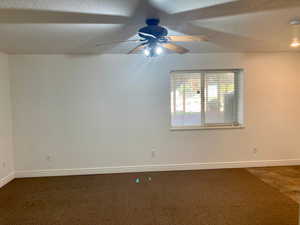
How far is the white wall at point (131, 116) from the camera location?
147 inches

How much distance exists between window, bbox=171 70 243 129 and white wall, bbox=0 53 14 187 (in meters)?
2.99

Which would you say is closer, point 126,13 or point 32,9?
point 32,9

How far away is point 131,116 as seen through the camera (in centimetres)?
388

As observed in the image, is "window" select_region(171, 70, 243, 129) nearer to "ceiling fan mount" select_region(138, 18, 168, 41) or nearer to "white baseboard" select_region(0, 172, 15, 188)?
"ceiling fan mount" select_region(138, 18, 168, 41)

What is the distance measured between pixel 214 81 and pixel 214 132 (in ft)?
3.33

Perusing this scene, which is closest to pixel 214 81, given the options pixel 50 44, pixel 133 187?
pixel 133 187

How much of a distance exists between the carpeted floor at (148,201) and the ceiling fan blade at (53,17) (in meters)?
2.25

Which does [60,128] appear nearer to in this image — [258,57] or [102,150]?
[102,150]

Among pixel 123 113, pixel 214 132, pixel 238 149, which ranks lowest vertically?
pixel 238 149

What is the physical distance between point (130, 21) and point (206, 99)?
2.44 meters

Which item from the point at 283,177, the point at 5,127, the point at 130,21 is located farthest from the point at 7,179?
the point at 283,177

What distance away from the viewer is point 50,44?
3.04 metres

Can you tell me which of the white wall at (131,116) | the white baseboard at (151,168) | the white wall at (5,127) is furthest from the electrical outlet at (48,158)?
the white wall at (5,127)

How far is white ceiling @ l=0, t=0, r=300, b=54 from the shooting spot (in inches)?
71.3
